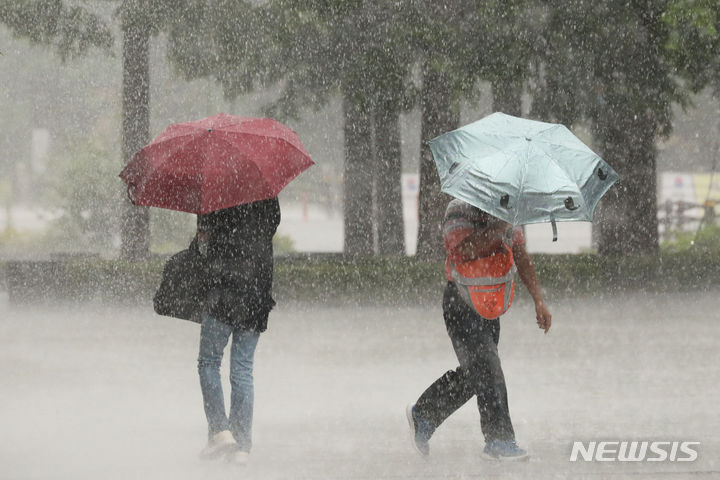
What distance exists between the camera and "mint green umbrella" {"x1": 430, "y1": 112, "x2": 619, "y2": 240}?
5.76m

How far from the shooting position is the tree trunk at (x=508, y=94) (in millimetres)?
16252

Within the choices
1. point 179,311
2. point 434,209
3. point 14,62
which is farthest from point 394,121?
point 14,62

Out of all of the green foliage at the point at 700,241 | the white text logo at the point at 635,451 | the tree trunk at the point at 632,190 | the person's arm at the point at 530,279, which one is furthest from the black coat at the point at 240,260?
the green foliage at the point at 700,241

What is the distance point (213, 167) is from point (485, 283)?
5.00 ft

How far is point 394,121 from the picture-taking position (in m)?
19.5

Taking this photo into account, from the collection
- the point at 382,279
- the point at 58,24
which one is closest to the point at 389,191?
the point at 382,279

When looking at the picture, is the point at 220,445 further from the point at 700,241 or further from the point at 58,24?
the point at 700,241

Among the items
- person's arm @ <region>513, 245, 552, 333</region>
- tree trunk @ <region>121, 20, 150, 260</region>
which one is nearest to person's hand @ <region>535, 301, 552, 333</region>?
person's arm @ <region>513, 245, 552, 333</region>

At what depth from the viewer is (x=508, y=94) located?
Answer: 57.5 feet

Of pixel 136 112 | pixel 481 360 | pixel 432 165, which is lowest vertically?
pixel 481 360

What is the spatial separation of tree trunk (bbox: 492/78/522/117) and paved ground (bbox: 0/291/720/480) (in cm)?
363

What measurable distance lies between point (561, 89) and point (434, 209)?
260 centimetres

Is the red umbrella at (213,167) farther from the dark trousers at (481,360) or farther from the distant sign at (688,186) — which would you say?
the distant sign at (688,186)

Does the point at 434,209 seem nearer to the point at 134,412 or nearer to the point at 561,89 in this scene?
the point at 561,89
